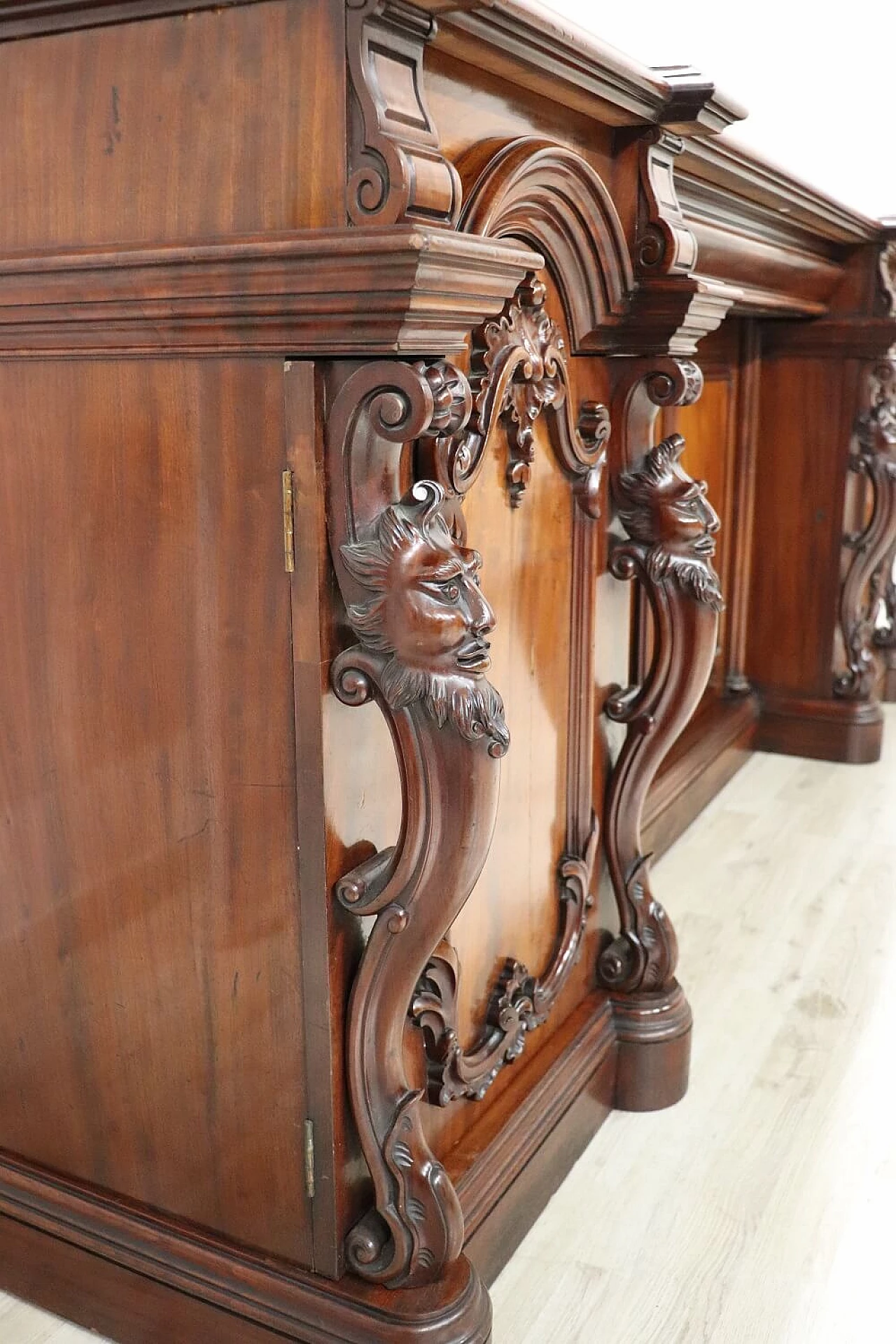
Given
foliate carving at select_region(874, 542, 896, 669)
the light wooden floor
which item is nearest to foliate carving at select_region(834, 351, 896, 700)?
foliate carving at select_region(874, 542, 896, 669)

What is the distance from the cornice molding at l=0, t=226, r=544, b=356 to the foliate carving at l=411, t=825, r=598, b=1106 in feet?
2.21

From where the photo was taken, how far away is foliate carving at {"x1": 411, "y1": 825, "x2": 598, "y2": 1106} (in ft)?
4.72

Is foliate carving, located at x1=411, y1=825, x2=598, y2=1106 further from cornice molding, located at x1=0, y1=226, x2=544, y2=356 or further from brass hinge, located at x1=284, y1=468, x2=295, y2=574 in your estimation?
cornice molding, located at x1=0, y1=226, x2=544, y2=356

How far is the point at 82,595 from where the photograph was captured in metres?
1.35

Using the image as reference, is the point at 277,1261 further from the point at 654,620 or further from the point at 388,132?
the point at 388,132

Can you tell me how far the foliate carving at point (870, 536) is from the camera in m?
3.55

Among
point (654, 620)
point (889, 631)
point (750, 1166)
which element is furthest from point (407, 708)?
point (889, 631)

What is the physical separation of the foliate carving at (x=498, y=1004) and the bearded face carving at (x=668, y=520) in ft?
1.27

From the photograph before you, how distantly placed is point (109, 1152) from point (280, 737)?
1.91ft

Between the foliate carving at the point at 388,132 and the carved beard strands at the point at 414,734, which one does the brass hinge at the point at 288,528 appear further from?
the foliate carving at the point at 388,132

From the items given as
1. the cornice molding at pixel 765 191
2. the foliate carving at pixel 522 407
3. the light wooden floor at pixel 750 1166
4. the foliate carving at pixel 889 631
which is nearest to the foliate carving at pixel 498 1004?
the light wooden floor at pixel 750 1166

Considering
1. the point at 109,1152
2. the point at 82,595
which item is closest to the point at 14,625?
the point at 82,595

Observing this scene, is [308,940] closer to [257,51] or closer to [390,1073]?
[390,1073]

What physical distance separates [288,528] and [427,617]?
15 cm
